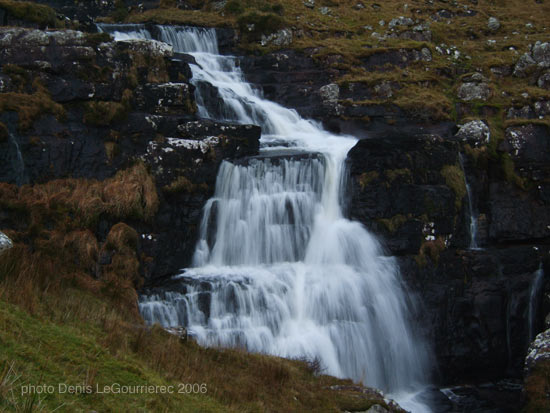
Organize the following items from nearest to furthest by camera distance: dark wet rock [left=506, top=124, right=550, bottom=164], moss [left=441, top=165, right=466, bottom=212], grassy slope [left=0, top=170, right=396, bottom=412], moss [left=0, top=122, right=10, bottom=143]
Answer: grassy slope [left=0, top=170, right=396, bottom=412], moss [left=0, top=122, right=10, bottom=143], moss [left=441, top=165, right=466, bottom=212], dark wet rock [left=506, top=124, right=550, bottom=164]

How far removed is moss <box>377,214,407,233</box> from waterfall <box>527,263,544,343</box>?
15.5 ft

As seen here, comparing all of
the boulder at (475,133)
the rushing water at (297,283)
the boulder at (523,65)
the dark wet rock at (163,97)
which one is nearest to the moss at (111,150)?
the dark wet rock at (163,97)

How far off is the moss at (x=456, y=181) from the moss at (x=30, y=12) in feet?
52.0

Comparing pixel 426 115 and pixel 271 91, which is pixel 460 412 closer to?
pixel 426 115

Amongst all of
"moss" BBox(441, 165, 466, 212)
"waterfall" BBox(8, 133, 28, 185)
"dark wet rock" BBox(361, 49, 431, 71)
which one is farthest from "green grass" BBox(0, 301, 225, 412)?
"dark wet rock" BBox(361, 49, 431, 71)

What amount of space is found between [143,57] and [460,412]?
15093 millimetres

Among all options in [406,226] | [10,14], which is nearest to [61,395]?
[406,226]

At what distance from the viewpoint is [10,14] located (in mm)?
17484

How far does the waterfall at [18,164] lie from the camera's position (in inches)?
501

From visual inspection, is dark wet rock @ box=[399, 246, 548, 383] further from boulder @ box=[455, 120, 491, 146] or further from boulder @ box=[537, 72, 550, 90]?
boulder @ box=[537, 72, 550, 90]

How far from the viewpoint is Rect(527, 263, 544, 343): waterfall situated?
15.0 meters

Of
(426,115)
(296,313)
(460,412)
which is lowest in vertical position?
(460,412)

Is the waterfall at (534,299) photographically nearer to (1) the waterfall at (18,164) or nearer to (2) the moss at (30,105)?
(1) the waterfall at (18,164)

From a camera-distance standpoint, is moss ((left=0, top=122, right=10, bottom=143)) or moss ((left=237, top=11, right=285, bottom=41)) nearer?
moss ((left=0, top=122, right=10, bottom=143))
